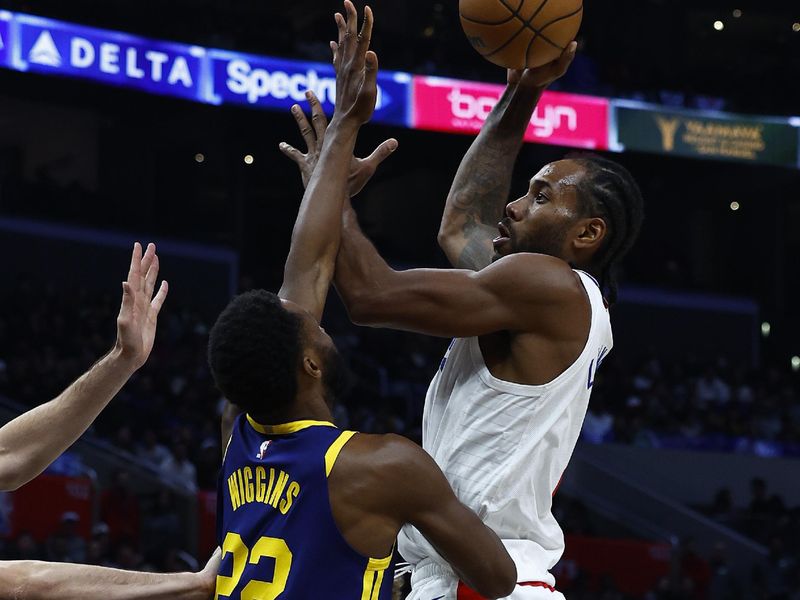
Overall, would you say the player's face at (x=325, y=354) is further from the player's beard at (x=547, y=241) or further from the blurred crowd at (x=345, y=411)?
the blurred crowd at (x=345, y=411)

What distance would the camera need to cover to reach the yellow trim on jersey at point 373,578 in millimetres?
2766

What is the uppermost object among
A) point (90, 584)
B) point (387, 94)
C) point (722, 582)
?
point (387, 94)

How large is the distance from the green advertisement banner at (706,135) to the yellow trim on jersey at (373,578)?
15.2m

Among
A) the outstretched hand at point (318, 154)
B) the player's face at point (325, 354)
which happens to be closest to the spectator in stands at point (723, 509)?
the outstretched hand at point (318, 154)

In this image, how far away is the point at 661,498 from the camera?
49.7ft

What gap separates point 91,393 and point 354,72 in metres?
1.06

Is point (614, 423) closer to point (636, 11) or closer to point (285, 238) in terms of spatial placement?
point (285, 238)

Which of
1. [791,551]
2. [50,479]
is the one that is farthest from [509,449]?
[791,551]

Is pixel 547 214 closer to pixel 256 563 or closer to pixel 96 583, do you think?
pixel 256 563

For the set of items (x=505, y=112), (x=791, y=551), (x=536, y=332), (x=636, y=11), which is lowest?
(x=791, y=551)

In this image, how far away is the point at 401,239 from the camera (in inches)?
860

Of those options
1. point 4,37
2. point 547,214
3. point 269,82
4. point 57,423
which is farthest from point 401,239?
point 57,423

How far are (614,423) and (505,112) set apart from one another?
41.0 feet

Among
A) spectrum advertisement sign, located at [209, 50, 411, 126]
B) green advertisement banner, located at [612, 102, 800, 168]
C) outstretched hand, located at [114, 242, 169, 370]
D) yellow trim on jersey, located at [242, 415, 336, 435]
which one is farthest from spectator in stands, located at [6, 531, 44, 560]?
green advertisement banner, located at [612, 102, 800, 168]
